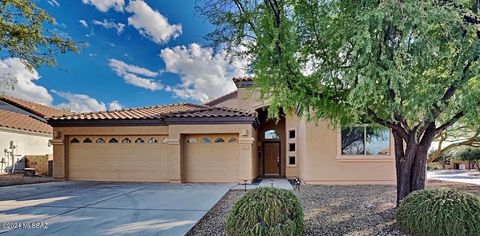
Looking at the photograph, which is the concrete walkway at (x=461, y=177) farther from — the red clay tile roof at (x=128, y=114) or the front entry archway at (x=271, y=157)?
the red clay tile roof at (x=128, y=114)

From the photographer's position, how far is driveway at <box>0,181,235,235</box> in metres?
5.75

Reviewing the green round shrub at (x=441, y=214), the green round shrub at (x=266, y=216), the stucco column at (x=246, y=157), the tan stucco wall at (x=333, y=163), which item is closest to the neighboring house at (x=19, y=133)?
the stucco column at (x=246, y=157)

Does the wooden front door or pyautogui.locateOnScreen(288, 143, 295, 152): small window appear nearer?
pyautogui.locateOnScreen(288, 143, 295, 152): small window

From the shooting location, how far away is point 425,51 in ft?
16.0

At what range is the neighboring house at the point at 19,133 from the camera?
18.4 m

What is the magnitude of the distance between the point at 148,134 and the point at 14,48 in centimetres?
605

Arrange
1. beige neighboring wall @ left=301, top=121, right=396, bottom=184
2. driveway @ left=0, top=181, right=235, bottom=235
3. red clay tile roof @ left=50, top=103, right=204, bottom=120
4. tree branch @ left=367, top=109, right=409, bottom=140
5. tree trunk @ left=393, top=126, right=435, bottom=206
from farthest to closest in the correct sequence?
red clay tile roof @ left=50, top=103, right=204, bottom=120 → beige neighboring wall @ left=301, top=121, right=396, bottom=184 → tree trunk @ left=393, top=126, right=435, bottom=206 → tree branch @ left=367, top=109, right=409, bottom=140 → driveway @ left=0, top=181, right=235, bottom=235

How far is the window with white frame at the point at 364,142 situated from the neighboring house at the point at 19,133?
17349 millimetres

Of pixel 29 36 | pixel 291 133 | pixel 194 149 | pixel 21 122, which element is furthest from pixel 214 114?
pixel 21 122

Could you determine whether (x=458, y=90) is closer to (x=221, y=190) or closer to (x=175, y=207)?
(x=175, y=207)

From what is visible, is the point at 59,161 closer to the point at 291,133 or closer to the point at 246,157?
the point at 246,157

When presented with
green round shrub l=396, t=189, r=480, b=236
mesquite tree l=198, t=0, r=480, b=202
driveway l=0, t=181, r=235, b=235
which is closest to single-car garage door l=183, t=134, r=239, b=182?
driveway l=0, t=181, r=235, b=235

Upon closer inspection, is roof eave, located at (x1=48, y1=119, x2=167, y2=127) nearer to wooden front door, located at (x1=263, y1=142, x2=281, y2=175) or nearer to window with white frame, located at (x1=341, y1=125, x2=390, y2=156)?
wooden front door, located at (x1=263, y1=142, x2=281, y2=175)

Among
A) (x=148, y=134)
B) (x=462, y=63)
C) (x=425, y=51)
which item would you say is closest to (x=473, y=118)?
(x=462, y=63)
